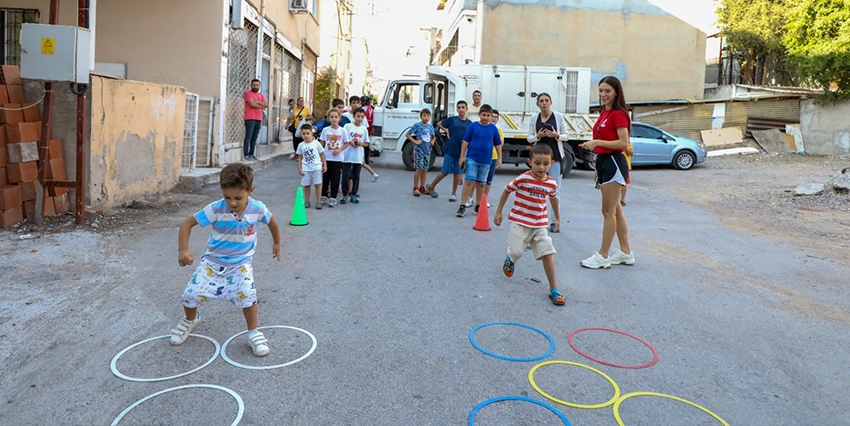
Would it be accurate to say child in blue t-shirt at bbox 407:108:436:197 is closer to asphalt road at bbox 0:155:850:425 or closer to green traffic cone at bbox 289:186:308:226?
green traffic cone at bbox 289:186:308:226

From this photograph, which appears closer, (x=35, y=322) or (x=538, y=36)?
(x=35, y=322)

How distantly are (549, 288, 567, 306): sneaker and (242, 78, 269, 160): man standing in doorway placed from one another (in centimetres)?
1023

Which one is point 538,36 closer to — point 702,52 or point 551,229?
point 702,52

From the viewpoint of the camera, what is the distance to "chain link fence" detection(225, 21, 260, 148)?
45.5 ft

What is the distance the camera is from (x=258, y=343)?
388 cm

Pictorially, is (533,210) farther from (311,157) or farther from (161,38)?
(161,38)

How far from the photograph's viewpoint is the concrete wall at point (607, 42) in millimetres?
26938

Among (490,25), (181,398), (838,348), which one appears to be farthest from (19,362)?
(490,25)

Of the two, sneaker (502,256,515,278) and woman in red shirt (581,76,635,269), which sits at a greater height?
woman in red shirt (581,76,635,269)

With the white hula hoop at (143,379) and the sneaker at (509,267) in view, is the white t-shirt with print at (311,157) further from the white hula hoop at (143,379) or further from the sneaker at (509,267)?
the white hula hoop at (143,379)

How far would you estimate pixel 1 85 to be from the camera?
6844 millimetres

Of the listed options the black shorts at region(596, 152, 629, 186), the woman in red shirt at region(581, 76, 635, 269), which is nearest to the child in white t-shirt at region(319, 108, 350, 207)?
the woman in red shirt at region(581, 76, 635, 269)

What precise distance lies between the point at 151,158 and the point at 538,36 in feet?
68.7

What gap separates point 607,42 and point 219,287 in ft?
86.8
